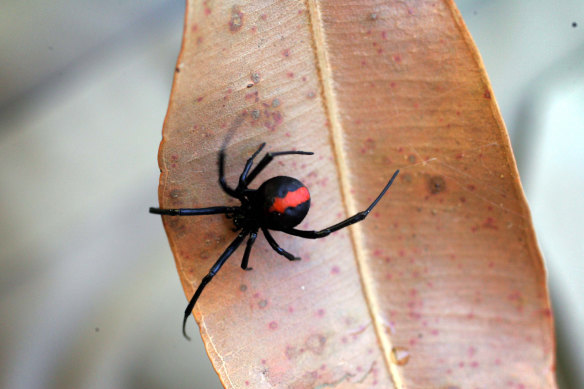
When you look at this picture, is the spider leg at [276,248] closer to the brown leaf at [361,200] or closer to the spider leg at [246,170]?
the brown leaf at [361,200]

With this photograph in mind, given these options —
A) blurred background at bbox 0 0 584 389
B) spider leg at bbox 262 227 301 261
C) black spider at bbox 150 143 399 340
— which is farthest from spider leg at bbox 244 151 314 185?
blurred background at bbox 0 0 584 389

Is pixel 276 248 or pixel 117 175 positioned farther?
pixel 117 175

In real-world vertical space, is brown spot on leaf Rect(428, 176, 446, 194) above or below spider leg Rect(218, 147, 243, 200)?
below

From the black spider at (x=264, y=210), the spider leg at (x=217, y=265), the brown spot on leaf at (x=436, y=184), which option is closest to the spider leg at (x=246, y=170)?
the black spider at (x=264, y=210)

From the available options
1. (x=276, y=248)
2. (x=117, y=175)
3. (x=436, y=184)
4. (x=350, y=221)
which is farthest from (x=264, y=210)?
(x=117, y=175)

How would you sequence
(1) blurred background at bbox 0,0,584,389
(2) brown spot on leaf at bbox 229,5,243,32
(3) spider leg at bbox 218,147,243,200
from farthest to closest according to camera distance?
1. (1) blurred background at bbox 0,0,584,389
2. (3) spider leg at bbox 218,147,243,200
3. (2) brown spot on leaf at bbox 229,5,243,32

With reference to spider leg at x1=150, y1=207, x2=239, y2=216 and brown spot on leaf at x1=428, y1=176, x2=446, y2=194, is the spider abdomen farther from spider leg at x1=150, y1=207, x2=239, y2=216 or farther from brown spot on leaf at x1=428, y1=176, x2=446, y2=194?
brown spot on leaf at x1=428, y1=176, x2=446, y2=194

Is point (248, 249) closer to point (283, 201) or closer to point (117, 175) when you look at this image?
point (283, 201)
